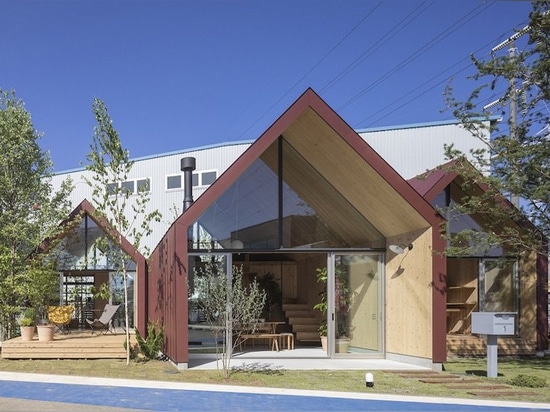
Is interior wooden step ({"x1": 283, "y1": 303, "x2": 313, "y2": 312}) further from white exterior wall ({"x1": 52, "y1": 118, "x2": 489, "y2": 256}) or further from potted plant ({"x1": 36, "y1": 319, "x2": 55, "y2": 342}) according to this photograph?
white exterior wall ({"x1": 52, "y1": 118, "x2": 489, "y2": 256})

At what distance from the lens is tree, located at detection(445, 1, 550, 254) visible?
11.5 m

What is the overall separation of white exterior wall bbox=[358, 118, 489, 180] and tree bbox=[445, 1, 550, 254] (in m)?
12.9

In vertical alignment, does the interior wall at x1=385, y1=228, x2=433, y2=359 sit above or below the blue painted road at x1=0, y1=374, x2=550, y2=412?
above

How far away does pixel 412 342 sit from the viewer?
39.6 ft

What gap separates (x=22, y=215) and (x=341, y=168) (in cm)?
843

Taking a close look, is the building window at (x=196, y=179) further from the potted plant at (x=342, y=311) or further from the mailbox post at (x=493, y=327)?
the mailbox post at (x=493, y=327)

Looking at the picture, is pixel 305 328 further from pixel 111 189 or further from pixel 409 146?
pixel 409 146

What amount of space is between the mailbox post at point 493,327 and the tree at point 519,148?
1.80 m

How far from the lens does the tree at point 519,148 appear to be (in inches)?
451

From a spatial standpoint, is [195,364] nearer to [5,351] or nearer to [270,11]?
[5,351]

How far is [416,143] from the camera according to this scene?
85.6 ft

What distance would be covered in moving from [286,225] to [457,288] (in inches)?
236

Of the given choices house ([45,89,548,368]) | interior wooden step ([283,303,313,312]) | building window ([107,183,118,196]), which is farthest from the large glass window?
building window ([107,183,118,196])

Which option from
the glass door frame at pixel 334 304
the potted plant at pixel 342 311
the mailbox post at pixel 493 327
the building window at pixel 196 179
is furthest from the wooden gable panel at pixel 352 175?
the building window at pixel 196 179
